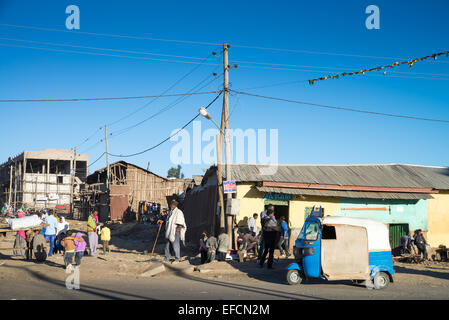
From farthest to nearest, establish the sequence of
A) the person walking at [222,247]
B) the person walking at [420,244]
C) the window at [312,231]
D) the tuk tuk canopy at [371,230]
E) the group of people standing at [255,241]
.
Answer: the person walking at [420,244]
the person walking at [222,247]
the group of people standing at [255,241]
the window at [312,231]
the tuk tuk canopy at [371,230]

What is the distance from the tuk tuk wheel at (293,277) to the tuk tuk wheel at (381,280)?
6.20 feet

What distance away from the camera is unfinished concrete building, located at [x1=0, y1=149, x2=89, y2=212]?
176 feet

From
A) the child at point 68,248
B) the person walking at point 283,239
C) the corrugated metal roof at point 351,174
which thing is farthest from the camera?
the corrugated metal roof at point 351,174

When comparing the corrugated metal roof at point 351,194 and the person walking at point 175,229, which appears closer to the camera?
the person walking at point 175,229

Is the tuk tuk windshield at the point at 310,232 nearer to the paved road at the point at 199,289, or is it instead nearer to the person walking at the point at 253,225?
Result: the paved road at the point at 199,289

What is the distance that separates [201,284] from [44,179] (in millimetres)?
50379

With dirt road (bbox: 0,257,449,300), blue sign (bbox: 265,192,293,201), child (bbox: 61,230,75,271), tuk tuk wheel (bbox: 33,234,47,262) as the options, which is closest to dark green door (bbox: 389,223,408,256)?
blue sign (bbox: 265,192,293,201)

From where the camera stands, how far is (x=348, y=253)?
34.2 feet

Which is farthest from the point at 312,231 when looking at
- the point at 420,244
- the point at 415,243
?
the point at 415,243

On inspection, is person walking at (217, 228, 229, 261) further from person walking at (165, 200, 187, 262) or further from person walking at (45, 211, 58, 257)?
person walking at (45, 211, 58, 257)

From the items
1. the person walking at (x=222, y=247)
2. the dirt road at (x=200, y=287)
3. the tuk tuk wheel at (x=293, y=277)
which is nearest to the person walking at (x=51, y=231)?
the dirt road at (x=200, y=287)

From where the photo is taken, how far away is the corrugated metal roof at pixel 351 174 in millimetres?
20109
